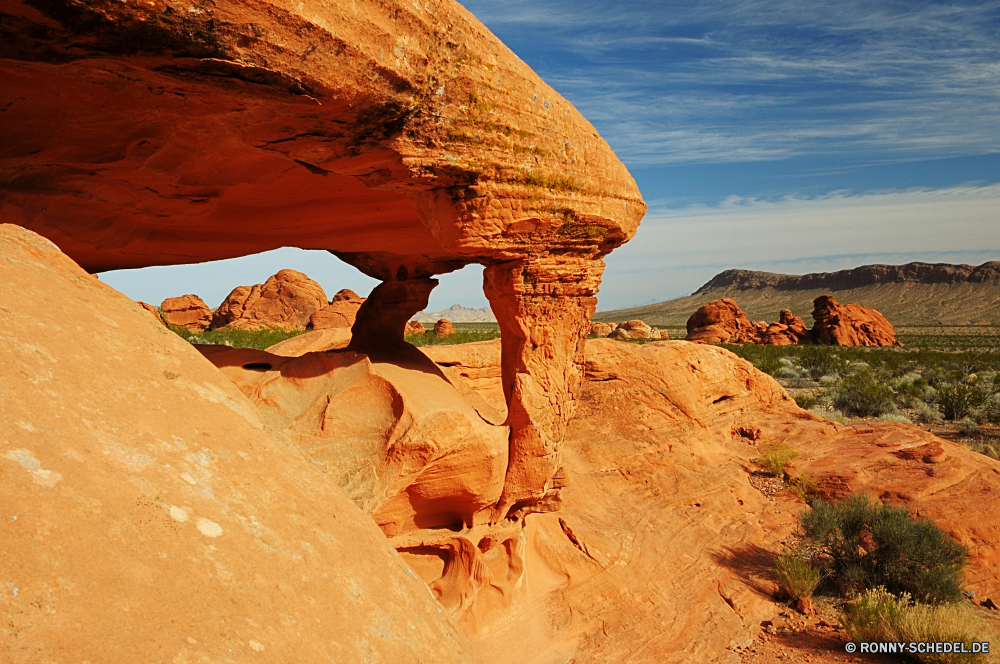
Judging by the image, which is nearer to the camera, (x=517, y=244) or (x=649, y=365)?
(x=517, y=244)

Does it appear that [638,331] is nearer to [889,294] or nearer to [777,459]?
[777,459]

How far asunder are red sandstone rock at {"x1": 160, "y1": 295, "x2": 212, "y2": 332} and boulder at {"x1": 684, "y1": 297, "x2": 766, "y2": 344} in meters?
28.2

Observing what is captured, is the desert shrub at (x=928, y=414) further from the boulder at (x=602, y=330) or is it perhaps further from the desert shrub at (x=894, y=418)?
the boulder at (x=602, y=330)

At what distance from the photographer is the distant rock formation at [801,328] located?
38500 millimetres

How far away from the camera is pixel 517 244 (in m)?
5.72

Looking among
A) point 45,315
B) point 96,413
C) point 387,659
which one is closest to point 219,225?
point 45,315

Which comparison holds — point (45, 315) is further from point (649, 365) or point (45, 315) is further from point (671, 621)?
point (649, 365)

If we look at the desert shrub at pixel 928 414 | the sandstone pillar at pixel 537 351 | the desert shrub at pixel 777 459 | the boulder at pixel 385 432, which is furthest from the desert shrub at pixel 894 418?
the boulder at pixel 385 432

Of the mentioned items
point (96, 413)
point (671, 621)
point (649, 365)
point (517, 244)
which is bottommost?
point (671, 621)

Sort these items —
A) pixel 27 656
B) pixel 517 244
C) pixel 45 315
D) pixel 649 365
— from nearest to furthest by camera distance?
1. pixel 27 656
2. pixel 45 315
3. pixel 517 244
4. pixel 649 365

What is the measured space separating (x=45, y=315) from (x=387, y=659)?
5.65 feet

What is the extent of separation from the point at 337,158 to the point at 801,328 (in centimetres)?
4200

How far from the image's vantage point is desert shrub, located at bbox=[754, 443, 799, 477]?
1090cm

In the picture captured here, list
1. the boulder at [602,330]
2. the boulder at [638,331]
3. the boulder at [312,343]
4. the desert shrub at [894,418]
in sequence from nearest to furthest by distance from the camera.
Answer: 1. the boulder at [312,343]
2. the desert shrub at [894,418]
3. the boulder at [638,331]
4. the boulder at [602,330]
